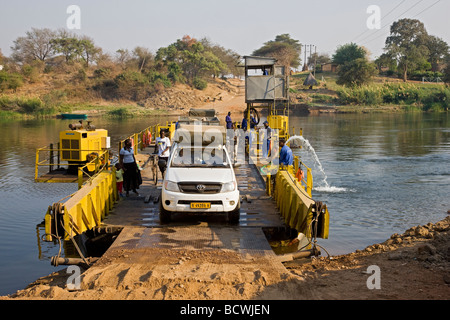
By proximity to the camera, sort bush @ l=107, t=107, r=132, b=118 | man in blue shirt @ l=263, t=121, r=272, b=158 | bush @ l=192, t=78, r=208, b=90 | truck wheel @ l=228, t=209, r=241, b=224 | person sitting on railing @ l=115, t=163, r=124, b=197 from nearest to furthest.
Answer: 1. truck wheel @ l=228, t=209, r=241, b=224
2. person sitting on railing @ l=115, t=163, r=124, b=197
3. man in blue shirt @ l=263, t=121, r=272, b=158
4. bush @ l=107, t=107, r=132, b=118
5. bush @ l=192, t=78, r=208, b=90

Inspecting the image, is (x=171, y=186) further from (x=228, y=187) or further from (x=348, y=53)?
(x=348, y=53)

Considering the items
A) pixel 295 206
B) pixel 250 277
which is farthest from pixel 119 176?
pixel 250 277

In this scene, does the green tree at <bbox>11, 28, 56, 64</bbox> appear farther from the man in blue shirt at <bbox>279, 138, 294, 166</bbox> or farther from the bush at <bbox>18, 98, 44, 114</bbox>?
the man in blue shirt at <bbox>279, 138, 294, 166</bbox>

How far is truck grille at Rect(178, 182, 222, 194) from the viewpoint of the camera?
1066 centimetres

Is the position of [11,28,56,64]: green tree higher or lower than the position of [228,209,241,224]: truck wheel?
higher

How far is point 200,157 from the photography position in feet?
39.3

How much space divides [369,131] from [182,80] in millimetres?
45217

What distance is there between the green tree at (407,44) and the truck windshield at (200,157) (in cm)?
9457

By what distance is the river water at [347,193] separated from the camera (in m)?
13.6

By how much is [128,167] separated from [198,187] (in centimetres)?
372

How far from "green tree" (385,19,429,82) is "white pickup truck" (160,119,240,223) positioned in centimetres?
9475

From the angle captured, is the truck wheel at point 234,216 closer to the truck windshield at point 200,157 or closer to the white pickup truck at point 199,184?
the white pickup truck at point 199,184

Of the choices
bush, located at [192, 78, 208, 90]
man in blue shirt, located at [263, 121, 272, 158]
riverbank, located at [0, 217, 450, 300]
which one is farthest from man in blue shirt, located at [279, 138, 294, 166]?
bush, located at [192, 78, 208, 90]
